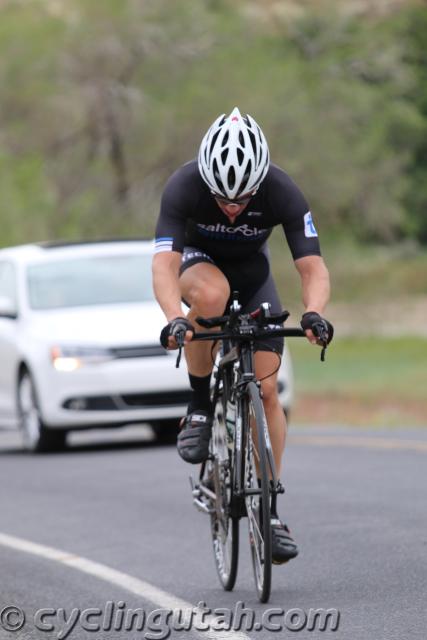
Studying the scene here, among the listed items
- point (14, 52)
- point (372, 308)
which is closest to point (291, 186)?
point (14, 52)

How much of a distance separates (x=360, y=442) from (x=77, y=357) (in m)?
2.46

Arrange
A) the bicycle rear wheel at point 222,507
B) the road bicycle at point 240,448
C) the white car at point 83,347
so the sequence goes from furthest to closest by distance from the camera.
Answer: the white car at point 83,347
the bicycle rear wheel at point 222,507
the road bicycle at point 240,448

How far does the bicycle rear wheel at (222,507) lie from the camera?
7.64 metres

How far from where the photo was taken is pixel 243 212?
7.59 metres

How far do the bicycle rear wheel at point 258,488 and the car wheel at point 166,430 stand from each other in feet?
27.9

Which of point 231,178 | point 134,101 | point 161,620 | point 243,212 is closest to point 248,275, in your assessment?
point 243,212

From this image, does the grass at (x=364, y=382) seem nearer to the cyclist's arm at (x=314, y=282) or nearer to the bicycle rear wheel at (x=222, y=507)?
the bicycle rear wheel at (x=222, y=507)

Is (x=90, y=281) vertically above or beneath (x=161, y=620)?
above

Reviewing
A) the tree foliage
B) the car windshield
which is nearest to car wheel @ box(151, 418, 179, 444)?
the car windshield

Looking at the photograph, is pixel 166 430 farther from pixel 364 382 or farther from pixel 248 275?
pixel 364 382

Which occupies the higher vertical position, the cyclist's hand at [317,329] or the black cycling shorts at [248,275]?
the black cycling shorts at [248,275]

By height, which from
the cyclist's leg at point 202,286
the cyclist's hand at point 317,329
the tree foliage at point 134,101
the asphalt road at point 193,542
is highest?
the tree foliage at point 134,101

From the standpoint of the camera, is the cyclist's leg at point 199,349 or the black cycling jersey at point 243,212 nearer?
the black cycling jersey at point 243,212

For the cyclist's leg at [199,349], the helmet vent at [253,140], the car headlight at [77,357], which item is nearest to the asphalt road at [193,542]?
the cyclist's leg at [199,349]
